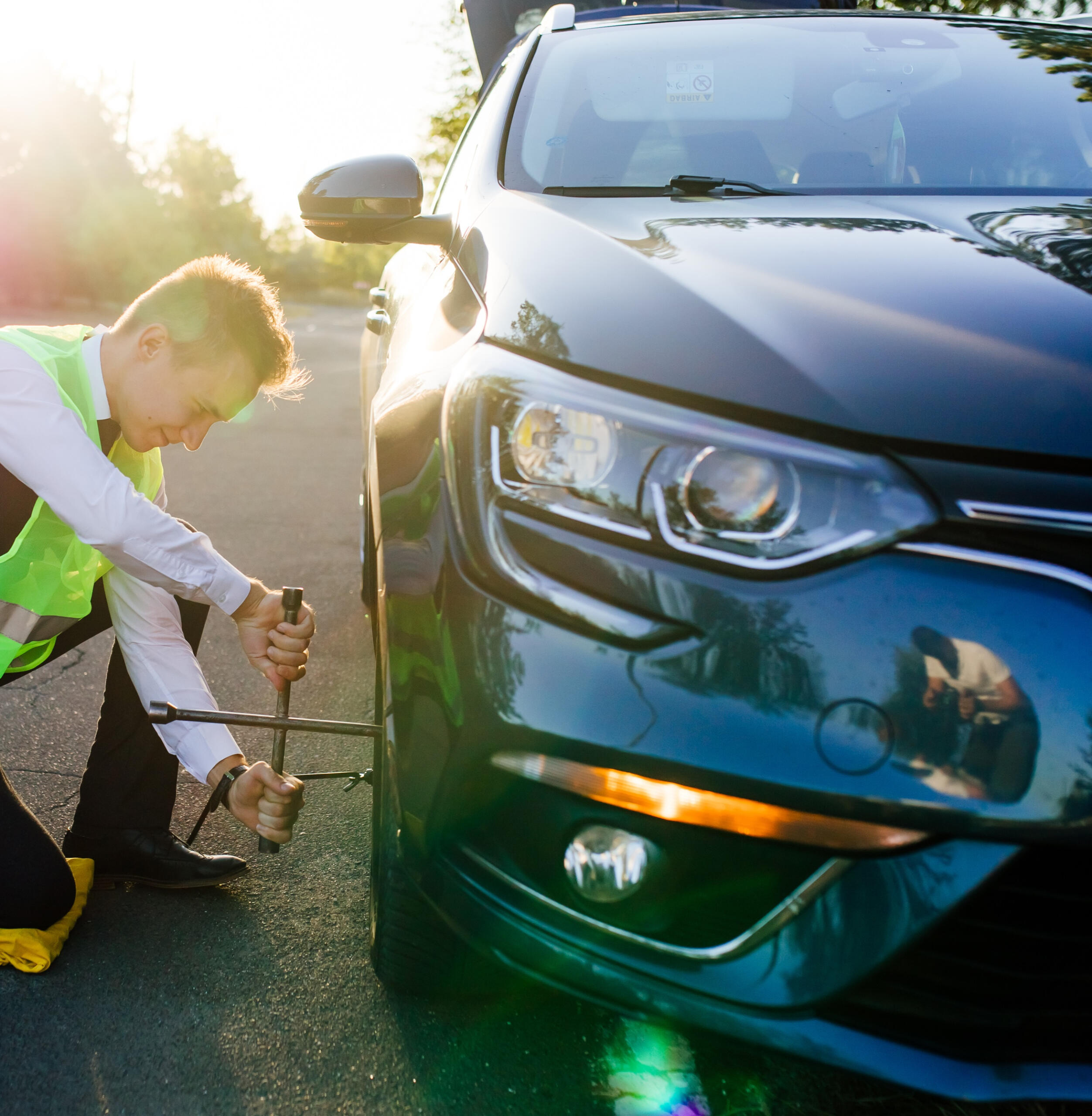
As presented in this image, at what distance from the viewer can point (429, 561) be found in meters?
1.25


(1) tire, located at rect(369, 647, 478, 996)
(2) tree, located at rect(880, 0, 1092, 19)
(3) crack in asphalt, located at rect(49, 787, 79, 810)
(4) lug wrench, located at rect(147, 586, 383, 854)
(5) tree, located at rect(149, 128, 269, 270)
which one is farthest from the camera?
(5) tree, located at rect(149, 128, 269, 270)

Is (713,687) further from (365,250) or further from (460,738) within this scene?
(365,250)

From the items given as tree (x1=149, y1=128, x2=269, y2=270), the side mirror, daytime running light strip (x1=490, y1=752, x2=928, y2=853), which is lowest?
tree (x1=149, y1=128, x2=269, y2=270)

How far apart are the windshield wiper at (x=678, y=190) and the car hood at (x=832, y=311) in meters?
0.25

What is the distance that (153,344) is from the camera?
6.08ft

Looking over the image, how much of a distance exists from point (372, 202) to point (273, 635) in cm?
87

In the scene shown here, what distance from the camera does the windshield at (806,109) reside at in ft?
6.79

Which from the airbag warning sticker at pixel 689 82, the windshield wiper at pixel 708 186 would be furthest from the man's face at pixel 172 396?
the airbag warning sticker at pixel 689 82

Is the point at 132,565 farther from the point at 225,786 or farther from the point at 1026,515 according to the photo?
the point at 1026,515

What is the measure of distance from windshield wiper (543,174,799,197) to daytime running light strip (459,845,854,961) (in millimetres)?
1246

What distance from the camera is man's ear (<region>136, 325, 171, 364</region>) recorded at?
1854 mm

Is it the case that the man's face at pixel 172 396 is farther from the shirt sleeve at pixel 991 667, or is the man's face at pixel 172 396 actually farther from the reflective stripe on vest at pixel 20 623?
the shirt sleeve at pixel 991 667

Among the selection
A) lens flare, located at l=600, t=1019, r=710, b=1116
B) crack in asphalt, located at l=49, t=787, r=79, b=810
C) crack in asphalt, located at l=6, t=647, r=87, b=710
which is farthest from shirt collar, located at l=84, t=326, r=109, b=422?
lens flare, located at l=600, t=1019, r=710, b=1116

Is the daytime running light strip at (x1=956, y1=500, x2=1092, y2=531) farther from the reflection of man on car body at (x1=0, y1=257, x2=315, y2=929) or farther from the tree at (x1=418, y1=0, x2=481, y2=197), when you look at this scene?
the tree at (x1=418, y1=0, x2=481, y2=197)
